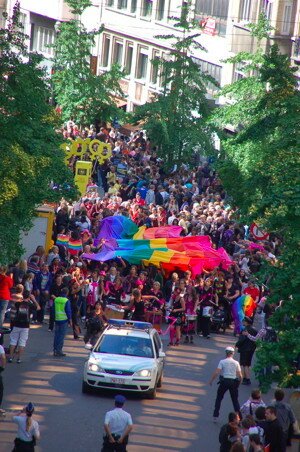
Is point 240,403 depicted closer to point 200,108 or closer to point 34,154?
point 34,154

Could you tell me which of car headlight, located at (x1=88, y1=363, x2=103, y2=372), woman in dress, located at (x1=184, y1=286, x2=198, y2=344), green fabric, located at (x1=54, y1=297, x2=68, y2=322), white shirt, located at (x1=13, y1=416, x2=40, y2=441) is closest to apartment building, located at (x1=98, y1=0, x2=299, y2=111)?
woman in dress, located at (x1=184, y1=286, x2=198, y2=344)

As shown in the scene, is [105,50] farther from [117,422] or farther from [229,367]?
[117,422]

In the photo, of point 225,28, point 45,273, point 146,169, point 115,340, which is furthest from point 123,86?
point 115,340

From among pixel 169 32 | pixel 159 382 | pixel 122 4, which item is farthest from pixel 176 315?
pixel 122 4

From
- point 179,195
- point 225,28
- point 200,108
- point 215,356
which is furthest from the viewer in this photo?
point 225,28

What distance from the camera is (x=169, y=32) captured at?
68375 millimetres

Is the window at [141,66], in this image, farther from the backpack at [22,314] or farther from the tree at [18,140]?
the backpack at [22,314]

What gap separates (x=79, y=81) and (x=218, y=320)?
2961cm

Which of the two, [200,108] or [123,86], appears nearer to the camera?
[200,108]

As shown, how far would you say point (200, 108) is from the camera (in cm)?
5397

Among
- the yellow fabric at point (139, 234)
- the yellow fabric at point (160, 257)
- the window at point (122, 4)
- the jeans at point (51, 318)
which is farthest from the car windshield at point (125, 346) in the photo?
the window at point (122, 4)

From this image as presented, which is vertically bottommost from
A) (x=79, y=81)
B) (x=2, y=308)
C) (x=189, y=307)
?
(x=79, y=81)

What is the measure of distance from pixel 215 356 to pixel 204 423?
594 centimetres

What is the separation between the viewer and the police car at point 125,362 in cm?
2378
